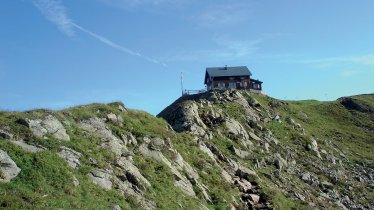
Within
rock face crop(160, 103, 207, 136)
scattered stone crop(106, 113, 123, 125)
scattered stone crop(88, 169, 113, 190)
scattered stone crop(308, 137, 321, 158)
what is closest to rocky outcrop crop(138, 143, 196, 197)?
scattered stone crop(106, 113, 123, 125)

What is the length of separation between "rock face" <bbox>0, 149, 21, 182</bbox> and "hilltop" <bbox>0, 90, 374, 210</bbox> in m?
0.07

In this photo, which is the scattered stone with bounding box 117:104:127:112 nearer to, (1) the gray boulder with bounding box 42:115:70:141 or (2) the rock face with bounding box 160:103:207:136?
(1) the gray boulder with bounding box 42:115:70:141

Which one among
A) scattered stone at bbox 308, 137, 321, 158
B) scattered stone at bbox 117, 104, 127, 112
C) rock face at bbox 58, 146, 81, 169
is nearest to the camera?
rock face at bbox 58, 146, 81, 169

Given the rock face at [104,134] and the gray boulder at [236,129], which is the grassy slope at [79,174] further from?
the gray boulder at [236,129]

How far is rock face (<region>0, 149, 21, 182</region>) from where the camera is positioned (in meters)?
24.8

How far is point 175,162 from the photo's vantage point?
→ 39344 millimetres

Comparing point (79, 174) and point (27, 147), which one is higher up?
point (27, 147)

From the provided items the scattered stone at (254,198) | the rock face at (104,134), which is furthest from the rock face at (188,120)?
the rock face at (104,134)

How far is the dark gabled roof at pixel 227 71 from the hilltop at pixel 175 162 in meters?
35.8

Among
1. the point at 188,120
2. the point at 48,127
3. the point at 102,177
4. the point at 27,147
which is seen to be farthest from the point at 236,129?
the point at 27,147

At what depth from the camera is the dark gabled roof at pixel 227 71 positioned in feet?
370

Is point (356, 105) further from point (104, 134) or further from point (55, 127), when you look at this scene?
point (55, 127)

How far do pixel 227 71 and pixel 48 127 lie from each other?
85.4 m

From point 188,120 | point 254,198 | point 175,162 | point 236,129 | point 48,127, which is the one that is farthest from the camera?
point 236,129
